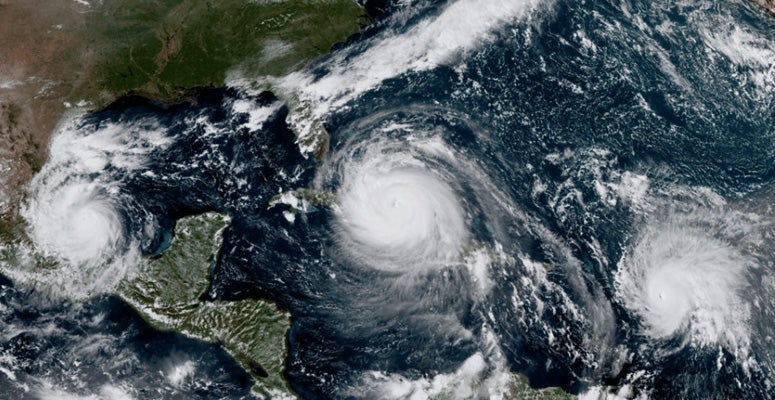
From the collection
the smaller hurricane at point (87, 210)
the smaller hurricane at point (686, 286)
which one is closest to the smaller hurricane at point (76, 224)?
the smaller hurricane at point (87, 210)

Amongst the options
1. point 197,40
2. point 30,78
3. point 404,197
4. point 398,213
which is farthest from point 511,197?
point 30,78

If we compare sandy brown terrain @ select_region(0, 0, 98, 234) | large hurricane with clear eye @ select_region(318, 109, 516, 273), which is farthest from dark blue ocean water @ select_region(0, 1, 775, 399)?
sandy brown terrain @ select_region(0, 0, 98, 234)

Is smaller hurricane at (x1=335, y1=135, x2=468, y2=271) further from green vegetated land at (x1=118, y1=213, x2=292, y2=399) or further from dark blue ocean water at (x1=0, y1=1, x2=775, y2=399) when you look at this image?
green vegetated land at (x1=118, y1=213, x2=292, y2=399)

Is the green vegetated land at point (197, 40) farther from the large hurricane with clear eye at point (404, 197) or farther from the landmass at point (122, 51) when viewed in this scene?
the large hurricane with clear eye at point (404, 197)

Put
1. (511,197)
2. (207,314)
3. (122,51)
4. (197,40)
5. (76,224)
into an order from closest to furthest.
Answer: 1. (207,314)
2. (76,224)
3. (511,197)
4. (122,51)
5. (197,40)

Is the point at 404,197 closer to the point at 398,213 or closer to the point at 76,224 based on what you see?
the point at 398,213
